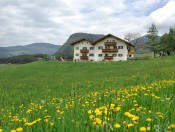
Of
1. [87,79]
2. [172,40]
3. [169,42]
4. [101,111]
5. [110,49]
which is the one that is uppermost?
[172,40]

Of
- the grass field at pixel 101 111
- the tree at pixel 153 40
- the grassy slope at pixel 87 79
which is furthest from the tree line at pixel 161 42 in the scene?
the grass field at pixel 101 111

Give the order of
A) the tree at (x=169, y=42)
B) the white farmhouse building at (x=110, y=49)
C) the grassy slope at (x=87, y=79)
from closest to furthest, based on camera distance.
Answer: the grassy slope at (x=87, y=79) → the white farmhouse building at (x=110, y=49) → the tree at (x=169, y=42)

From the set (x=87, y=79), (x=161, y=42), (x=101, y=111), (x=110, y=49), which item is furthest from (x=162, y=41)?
(x=101, y=111)

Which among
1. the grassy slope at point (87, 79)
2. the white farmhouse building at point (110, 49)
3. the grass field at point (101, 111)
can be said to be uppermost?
the white farmhouse building at point (110, 49)

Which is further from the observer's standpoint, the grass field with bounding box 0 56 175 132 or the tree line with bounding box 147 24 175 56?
the tree line with bounding box 147 24 175 56

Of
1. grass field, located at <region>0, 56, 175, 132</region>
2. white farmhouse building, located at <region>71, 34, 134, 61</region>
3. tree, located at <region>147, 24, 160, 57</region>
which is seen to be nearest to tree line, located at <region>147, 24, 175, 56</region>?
tree, located at <region>147, 24, 160, 57</region>

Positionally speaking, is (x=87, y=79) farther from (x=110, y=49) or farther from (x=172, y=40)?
(x=172, y=40)

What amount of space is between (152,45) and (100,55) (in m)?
21.4

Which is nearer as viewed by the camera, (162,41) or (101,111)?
(101,111)

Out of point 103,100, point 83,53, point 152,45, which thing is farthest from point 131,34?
point 103,100

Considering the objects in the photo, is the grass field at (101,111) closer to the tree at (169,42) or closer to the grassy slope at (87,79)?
the grassy slope at (87,79)

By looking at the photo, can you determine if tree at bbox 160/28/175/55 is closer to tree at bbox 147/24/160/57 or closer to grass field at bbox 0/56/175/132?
tree at bbox 147/24/160/57

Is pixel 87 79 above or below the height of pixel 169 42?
below

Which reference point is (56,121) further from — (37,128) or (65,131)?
(65,131)
